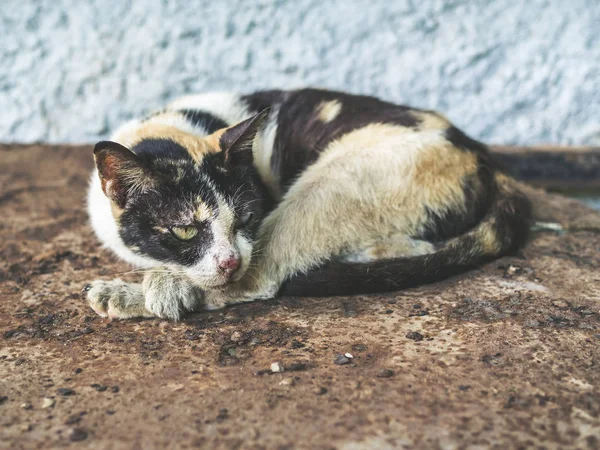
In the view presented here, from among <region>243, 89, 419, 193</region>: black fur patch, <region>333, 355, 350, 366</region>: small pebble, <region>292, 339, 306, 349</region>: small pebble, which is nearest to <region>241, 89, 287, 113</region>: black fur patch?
<region>243, 89, 419, 193</region>: black fur patch

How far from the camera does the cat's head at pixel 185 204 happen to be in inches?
84.0

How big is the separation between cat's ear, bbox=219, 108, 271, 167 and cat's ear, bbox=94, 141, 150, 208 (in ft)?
1.06

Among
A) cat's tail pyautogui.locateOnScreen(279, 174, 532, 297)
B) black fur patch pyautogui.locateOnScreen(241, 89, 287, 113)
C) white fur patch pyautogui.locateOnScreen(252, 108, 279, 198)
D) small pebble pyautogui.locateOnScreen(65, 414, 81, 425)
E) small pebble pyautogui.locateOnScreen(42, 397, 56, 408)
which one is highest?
black fur patch pyautogui.locateOnScreen(241, 89, 287, 113)

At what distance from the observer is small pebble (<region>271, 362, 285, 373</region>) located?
1.82m

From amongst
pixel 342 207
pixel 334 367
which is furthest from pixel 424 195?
pixel 334 367

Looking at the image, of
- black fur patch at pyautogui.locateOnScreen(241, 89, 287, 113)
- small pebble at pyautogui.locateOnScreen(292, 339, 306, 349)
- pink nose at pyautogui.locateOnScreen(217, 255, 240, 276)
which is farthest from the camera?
black fur patch at pyautogui.locateOnScreen(241, 89, 287, 113)

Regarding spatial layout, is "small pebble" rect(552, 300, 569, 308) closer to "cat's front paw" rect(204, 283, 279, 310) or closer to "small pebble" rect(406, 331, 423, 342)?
"small pebble" rect(406, 331, 423, 342)

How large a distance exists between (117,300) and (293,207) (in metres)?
0.76

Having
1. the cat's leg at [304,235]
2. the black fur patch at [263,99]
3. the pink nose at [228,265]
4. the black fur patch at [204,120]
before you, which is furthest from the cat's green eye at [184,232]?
the black fur patch at [263,99]

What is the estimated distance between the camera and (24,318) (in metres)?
2.25

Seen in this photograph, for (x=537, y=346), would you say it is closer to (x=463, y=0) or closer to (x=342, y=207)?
(x=342, y=207)

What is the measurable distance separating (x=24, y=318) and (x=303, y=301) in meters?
1.01

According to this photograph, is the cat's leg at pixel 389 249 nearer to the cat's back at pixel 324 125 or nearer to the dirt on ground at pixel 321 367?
the dirt on ground at pixel 321 367

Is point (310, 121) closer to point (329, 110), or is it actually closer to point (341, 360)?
point (329, 110)
